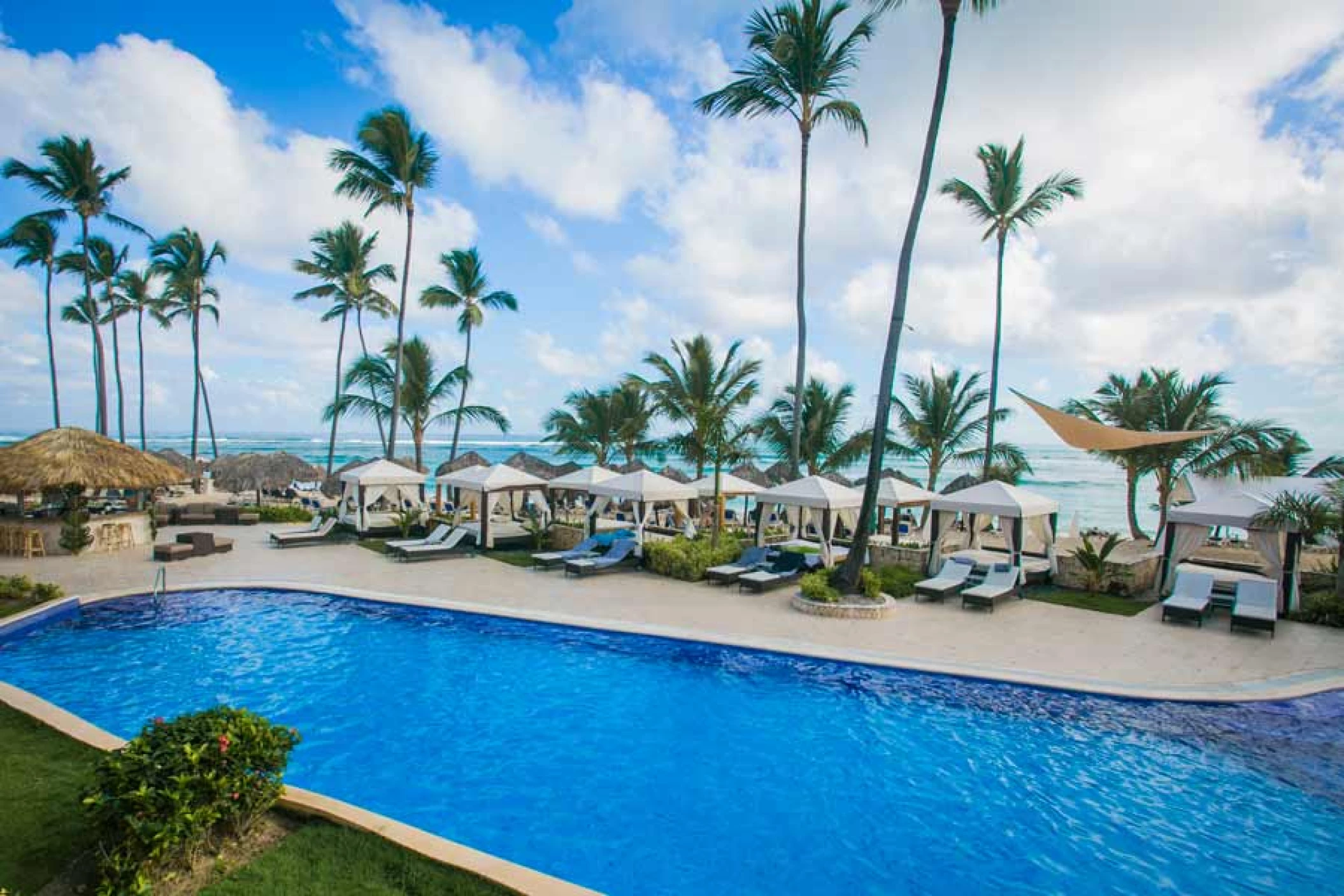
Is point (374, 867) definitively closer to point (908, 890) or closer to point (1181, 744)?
point (908, 890)

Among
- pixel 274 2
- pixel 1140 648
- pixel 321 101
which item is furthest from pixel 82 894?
pixel 321 101

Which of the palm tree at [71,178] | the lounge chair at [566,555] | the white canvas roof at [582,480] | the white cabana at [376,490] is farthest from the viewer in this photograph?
the palm tree at [71,178]

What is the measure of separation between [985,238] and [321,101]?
59.1 ft

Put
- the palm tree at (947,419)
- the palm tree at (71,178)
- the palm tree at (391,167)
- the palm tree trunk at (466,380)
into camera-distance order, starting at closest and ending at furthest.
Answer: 1. the palm tree at (391,167)
2. the palm tree at (947,419)
3. the palm tree at (71,178)
4. the palm tree trunk at (466,380)

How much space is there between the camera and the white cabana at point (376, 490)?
18.2 metres

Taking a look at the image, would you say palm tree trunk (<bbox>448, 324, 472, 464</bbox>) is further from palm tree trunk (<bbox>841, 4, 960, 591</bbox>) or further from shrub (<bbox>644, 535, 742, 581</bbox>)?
palm tree trunk (<bbox>841, 4, 960, 591</bbox>)

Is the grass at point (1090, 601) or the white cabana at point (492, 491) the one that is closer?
the grass at point (1090, 601)

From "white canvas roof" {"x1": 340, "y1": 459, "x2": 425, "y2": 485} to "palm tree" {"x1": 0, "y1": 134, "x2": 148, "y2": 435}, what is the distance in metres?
15.5

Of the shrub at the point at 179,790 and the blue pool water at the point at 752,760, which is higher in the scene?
the shrub at the point at 179,790

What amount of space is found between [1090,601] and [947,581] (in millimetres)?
2677

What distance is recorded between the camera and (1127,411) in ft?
64.5

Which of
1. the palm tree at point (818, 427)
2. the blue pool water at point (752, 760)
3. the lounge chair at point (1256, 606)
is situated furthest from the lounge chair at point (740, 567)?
the palm tree at point (818, 427)

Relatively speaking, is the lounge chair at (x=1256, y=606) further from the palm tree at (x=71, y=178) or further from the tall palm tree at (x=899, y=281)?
the palm tree at (x=71, y=178)

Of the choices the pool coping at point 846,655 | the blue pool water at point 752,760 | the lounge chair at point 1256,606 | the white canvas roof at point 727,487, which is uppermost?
the white canvas roof at point 727,487
